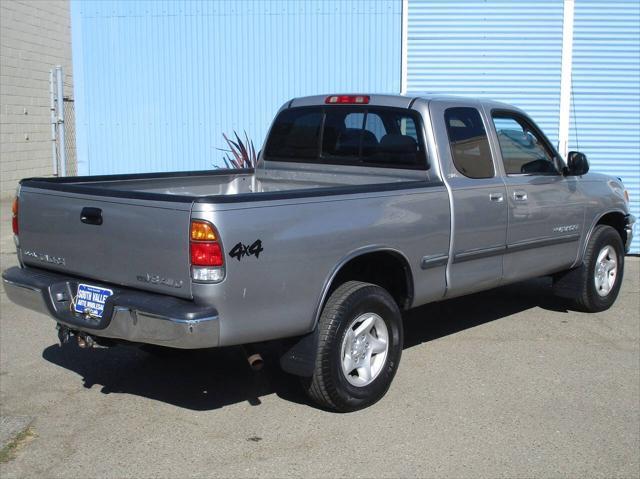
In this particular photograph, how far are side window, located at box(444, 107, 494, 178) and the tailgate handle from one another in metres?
2.58

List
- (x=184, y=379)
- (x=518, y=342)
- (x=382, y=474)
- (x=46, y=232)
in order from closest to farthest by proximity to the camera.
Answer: (x=382, y=474) → (x=46, y=232) → (x=184, y=379) → (x=518, y=342)

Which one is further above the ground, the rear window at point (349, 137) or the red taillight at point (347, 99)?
the red taillight at point (347, 99)

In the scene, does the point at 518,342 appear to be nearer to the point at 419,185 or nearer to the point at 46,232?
the point at 419,185

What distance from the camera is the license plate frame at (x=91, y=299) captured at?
4.64 meters

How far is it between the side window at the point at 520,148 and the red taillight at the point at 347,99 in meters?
1.09

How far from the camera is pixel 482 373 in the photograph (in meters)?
5.96

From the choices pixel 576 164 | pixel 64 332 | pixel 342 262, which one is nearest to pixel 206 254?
pixel 342 262

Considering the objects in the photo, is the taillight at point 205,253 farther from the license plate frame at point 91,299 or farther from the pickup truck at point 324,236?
the license plate frame at point 91,299

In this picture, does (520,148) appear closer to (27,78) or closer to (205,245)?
(205,245)

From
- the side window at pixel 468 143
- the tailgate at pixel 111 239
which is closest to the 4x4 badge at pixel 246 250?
the tailgate at pixel 111 239

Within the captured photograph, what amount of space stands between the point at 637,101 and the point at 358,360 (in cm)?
740

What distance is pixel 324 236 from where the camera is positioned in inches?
185

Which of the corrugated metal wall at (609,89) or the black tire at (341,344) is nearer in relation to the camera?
the black tire at (341,344)

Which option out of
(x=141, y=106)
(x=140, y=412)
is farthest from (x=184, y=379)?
(x=141, y=106)
